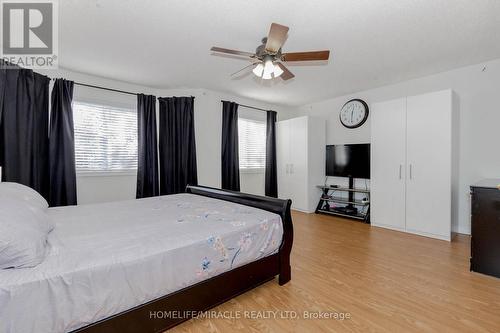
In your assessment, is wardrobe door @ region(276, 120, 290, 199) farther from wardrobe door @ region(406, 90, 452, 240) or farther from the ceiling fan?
the ceiling fan

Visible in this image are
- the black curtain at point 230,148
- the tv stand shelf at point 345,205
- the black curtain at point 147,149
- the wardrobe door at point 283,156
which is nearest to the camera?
the black curtain at point 147,149

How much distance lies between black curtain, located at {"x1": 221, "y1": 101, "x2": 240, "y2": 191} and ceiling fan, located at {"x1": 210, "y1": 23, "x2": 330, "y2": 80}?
7.38 ft

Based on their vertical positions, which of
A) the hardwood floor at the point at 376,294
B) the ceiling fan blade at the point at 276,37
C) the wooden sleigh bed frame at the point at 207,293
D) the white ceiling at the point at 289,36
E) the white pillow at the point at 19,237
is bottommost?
the hardwood floor at the point at 376,294

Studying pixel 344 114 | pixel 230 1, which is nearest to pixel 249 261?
pixel 230 1

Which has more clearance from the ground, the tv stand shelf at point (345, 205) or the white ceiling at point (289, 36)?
the white ceiling at point (289, 36)

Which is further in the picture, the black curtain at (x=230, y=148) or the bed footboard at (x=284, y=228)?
the black curtain at (x=230, y=148)

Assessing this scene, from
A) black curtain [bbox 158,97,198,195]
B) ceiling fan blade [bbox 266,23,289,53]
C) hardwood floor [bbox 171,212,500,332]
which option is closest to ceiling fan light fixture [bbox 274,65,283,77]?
ceiling fan blade [bbox 266,23,289,53]

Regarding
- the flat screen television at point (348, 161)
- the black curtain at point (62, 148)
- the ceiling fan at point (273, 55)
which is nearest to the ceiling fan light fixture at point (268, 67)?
the ceiling fan at point (273, 55)

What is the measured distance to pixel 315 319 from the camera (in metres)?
1.71

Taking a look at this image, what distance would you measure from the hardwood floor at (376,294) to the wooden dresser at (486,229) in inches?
4.8

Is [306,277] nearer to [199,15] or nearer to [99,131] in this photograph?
[199,15]

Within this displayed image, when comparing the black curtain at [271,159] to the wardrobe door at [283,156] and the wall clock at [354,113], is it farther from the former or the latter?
the wall clock at [354,113]

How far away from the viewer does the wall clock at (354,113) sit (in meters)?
4.57

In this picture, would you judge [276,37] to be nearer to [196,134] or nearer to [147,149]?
[196,134]
